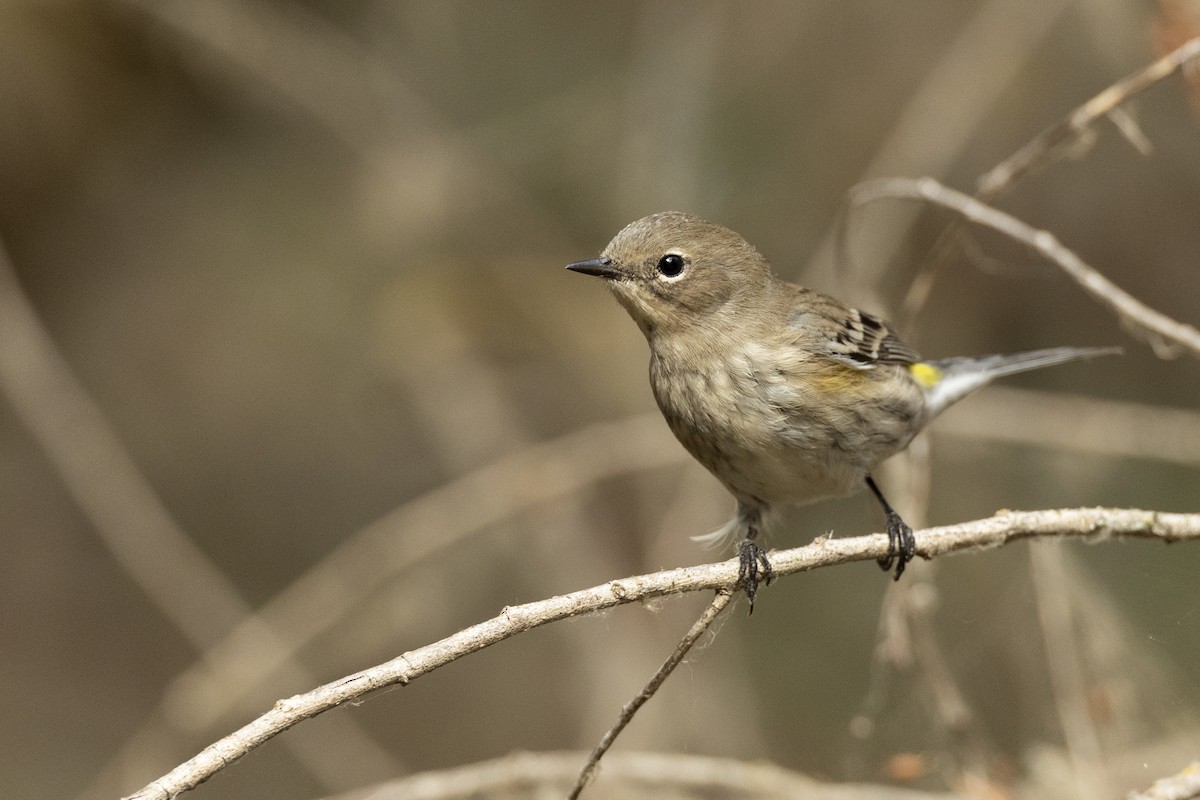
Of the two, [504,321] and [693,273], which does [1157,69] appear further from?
[504,321]

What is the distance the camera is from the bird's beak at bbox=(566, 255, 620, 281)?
3977 mm

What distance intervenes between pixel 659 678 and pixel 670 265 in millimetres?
1973

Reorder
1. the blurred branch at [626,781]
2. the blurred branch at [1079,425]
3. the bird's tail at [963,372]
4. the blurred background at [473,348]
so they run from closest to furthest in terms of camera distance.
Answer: the blurred branch at [626,781], the blurred branch at [1079,425], the bird's tail at [963,372], the blurred background at [473,348]

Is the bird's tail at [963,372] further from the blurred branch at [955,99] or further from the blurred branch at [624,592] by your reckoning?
the blurred branch at [624,592]

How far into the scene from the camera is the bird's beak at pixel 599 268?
157 inches

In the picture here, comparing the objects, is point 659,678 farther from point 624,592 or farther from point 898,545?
point 898,545

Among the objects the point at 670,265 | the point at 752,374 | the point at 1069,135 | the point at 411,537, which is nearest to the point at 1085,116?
the point at 1069,135

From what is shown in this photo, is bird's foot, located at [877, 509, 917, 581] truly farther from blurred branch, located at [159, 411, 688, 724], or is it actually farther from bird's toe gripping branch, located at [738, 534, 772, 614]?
blurred branch, located at [159, 411, 688, 724]

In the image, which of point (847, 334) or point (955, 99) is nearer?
point (847, 334)

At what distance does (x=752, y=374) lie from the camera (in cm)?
398

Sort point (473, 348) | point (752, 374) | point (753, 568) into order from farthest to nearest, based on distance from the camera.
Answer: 1. point (473, 348)
2. point (752, 374)
3. point (753, 568)

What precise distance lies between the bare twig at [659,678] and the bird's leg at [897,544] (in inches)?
23.0

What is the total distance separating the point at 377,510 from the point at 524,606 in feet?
21.1

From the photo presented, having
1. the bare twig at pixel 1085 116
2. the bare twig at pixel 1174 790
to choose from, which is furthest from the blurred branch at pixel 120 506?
the bare twig at pixel 1174 790
